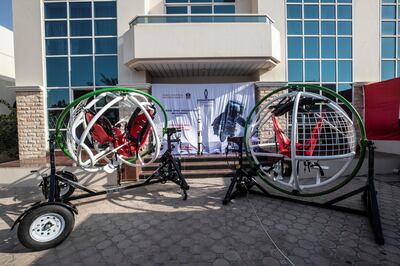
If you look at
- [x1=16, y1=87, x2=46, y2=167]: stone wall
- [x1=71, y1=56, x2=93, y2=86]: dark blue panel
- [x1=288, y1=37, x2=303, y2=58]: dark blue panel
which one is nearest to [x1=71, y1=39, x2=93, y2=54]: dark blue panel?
[x1=71, y1=56, x2=93, y2=86]: dark blue panel

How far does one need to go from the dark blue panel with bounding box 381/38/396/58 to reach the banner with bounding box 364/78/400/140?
2.04m

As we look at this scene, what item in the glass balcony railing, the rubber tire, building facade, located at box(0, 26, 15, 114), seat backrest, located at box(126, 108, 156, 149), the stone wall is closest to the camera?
the rubber tire

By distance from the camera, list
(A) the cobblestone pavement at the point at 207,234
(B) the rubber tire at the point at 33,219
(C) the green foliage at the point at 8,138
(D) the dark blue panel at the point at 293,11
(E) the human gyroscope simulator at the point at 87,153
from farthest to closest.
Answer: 1. (C) the green foliage at the point at 8,138
2. (D) the dark blue panel at the point at 293,11
3. (E) the human gyroscope simulator at the point at 87,153
4. (B) the rubber tire at the point at 33,219
5. (A) the cobblestone pavement at the point at 207,234

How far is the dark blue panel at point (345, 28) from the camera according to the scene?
7.82 meters

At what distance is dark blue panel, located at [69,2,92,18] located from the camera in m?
7.59

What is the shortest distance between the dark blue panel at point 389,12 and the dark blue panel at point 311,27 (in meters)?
2.45

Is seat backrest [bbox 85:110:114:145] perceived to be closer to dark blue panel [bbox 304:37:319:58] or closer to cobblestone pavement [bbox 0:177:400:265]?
cobblestone pavement [bbox 0:177:400:265]

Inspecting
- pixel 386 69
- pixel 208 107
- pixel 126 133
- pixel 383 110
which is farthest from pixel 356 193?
pixel 386 69

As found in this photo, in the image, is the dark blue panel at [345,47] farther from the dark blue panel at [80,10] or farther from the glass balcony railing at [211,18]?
the dark blue panel at [80,10]

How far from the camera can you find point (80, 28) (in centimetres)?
762

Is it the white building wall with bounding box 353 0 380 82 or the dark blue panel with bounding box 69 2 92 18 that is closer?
the dark blue panel with bounding box 69 2 92 18

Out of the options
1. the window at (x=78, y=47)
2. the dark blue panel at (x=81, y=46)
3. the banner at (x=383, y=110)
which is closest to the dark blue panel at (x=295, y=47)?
the banner at (x=383, y=110)

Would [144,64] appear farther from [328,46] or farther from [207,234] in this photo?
[328,46]

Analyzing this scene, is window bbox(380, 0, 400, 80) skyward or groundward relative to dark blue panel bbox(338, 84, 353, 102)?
skyward
